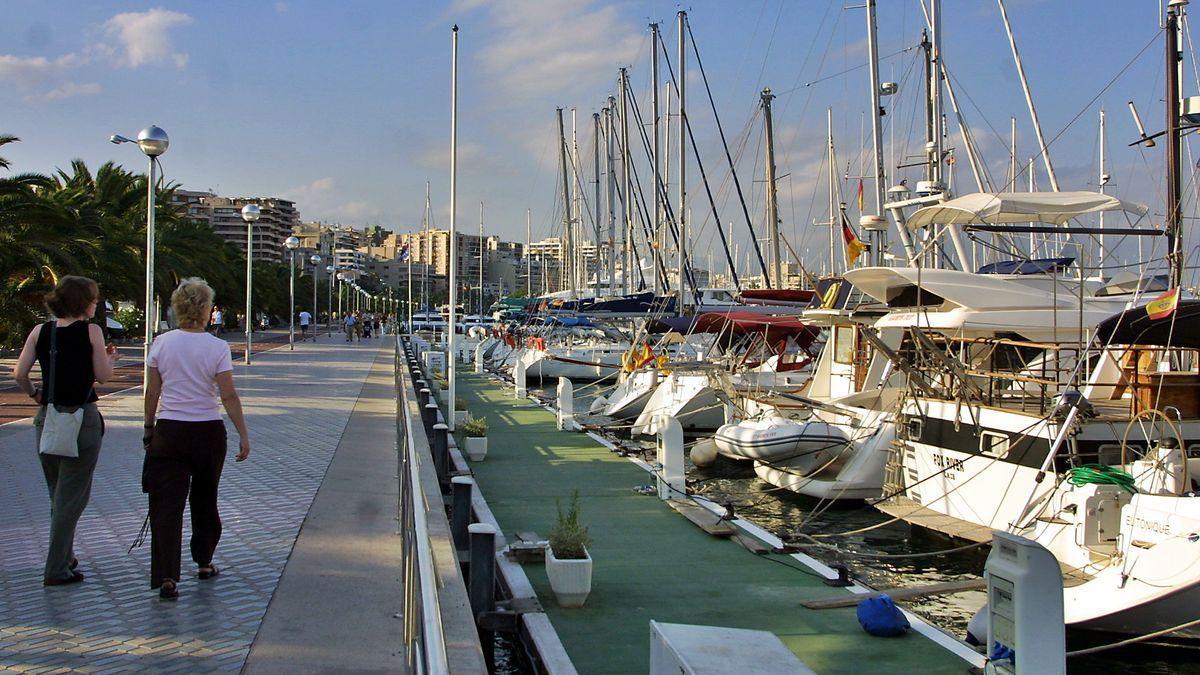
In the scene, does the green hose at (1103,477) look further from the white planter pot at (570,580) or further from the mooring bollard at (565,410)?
the mooring bollard at (565,410)

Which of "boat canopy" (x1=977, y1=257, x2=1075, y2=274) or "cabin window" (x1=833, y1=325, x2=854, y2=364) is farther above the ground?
"boat canopy" (x1=977, y1=257, x2=1075, y2=274)

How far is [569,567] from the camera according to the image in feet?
26.4

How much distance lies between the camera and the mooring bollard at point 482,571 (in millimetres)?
7629

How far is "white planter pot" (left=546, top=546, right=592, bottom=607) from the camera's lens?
26.5 ft

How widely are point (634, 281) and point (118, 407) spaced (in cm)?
3793

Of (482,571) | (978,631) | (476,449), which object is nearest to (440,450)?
(476,449)

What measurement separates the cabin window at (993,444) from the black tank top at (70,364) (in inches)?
383

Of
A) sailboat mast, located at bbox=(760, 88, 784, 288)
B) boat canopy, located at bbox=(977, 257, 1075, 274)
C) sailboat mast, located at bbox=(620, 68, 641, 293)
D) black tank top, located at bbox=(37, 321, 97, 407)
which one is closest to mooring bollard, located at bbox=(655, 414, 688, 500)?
black tank top, located at bbox=(37, 321, 97, 407)

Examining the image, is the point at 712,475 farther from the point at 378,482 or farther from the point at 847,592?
the point at 847,592

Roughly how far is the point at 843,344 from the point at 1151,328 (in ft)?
29.1

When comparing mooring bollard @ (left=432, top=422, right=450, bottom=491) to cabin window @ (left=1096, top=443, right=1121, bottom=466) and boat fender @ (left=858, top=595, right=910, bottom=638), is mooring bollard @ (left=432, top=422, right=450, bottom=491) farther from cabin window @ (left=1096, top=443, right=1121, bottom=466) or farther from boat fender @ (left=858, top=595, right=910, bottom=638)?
cabin window @ (left=1096, top=443, right=1121, bottom=466)

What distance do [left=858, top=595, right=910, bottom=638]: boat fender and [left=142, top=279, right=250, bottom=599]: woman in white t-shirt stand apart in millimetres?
4712

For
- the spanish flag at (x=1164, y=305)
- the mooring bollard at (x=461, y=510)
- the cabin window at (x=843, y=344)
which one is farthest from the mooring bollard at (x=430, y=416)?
the spanish flag at (x=1164, y=305)

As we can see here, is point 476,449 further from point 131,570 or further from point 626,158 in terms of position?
point 626,158
